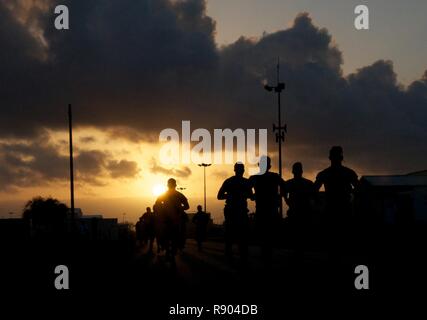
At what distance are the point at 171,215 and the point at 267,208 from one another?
3917 mm

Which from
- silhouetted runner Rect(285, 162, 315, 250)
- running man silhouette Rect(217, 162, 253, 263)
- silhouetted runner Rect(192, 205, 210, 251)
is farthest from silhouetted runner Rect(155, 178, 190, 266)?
silhouetted runner Rect(192, 205, 210, 251)

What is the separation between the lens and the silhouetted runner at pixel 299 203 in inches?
518

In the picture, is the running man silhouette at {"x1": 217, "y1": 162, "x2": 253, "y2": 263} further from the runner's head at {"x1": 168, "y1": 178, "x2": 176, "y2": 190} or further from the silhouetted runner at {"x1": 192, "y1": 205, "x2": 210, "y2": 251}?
the silhouetted runner at {"x1": 192, "y1": 205, "x2": 210, "y2": 251}

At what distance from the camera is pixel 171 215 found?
52.6ft

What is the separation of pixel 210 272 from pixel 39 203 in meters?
157

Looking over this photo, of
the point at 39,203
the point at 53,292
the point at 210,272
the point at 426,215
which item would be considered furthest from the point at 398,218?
the point at 39,203

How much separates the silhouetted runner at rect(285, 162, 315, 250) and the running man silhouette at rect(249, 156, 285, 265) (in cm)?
50

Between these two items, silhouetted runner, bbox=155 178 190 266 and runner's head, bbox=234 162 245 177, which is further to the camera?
silhouetted runner, bbox=155 178 190 266

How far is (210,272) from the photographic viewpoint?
48.3 ft

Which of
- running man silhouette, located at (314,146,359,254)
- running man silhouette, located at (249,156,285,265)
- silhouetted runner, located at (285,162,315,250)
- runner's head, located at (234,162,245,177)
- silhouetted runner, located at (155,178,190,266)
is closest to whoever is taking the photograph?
running man silhouette, located at (314,146,359,254)

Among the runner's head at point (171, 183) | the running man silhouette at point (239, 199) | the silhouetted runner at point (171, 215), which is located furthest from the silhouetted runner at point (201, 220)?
the running man silhouette at point (239, 199)

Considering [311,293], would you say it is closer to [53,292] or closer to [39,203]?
[53,292]

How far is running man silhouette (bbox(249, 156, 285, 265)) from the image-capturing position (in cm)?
1249

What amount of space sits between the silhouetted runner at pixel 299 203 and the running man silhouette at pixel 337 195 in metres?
1.65
